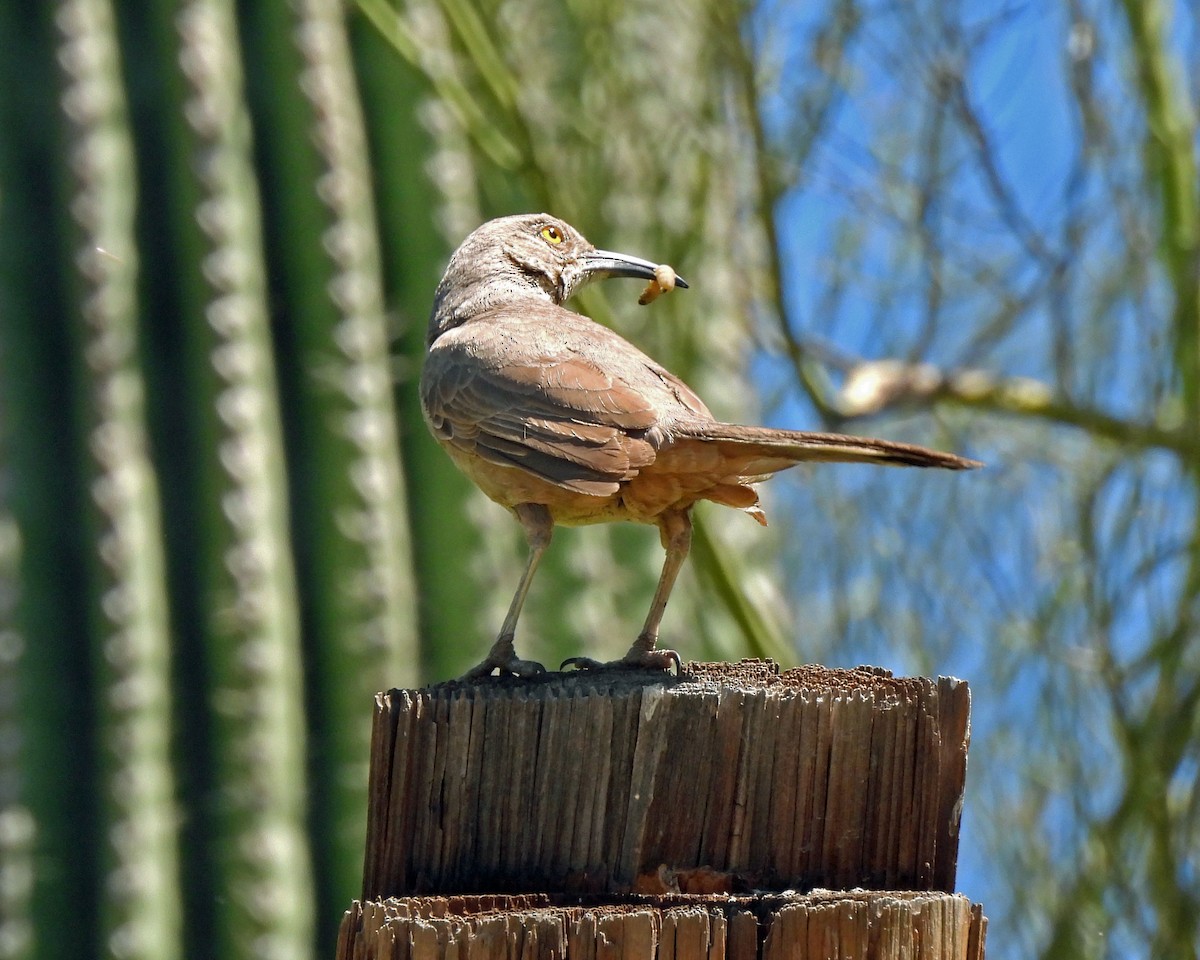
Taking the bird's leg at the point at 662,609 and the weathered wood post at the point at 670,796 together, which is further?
the bird's leg at the point at 662,609

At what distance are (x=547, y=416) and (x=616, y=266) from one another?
1.02 m

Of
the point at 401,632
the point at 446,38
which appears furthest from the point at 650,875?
the point at 446,38

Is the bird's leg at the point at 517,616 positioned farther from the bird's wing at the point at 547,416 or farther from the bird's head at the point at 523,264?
the bird's head at the point at 523,264

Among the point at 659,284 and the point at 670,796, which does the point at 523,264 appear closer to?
the point at 659,284

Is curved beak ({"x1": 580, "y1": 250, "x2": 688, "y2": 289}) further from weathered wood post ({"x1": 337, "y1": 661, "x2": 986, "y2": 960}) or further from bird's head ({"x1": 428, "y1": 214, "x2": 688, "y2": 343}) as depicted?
weathered wood post ({"x1": 337, "y1": 661, "x2": 986, "y2": 960})

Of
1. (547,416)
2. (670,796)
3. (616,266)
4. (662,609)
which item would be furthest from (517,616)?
(616,266)

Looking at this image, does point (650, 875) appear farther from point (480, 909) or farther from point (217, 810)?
point (217, 810)

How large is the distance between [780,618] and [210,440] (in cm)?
187

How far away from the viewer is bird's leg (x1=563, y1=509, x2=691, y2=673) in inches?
142

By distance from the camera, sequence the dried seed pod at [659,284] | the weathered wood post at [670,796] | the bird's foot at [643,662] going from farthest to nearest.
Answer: the dried seed pod at [659,284] < the bird's foot at [643,662] < the weathered wood post at [670,796]

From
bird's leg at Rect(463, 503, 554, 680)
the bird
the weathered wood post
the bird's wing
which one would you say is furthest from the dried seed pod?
the weathered wood post

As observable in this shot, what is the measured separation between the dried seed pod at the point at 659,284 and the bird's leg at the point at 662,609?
77 centimetres

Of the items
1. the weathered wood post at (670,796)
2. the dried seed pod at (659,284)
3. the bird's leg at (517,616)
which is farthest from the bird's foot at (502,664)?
the dried seed pod at (659,284)

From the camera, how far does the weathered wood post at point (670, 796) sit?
2615 mm
